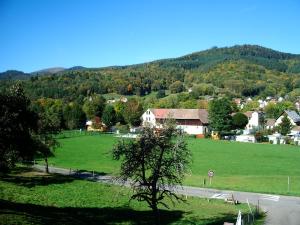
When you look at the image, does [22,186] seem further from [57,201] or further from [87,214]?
[87,214]

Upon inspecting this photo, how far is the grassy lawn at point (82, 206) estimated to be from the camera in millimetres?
23825

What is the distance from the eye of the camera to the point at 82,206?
99.7 ft

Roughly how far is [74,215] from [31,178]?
1737 cm

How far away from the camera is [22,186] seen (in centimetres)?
3631

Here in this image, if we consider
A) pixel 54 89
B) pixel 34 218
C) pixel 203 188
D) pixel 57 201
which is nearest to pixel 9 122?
pixel 57 201

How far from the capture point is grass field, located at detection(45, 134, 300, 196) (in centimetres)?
4585

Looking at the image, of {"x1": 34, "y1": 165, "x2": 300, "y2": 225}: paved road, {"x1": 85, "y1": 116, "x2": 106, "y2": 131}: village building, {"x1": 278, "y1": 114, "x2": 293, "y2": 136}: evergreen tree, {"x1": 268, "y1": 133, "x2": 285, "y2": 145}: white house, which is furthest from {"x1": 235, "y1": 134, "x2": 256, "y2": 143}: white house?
{"x1": 34, "y1": 165, "x2": 300, "y2": 225}: paved road

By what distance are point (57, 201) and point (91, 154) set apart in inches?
1589

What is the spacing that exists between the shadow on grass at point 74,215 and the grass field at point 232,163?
575 centimetres

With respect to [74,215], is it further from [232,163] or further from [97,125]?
[97,125]

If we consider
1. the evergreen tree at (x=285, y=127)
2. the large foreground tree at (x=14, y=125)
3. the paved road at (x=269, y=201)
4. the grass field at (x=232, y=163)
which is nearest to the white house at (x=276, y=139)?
the evergreen tree at (x=285, y=127)

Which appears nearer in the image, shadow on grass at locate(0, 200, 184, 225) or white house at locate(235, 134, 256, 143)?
shadow on grass at locate(0, 200, 184, 225)

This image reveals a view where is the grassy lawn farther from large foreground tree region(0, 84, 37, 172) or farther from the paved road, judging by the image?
large foreground tree region(0, 84, 37, 172)

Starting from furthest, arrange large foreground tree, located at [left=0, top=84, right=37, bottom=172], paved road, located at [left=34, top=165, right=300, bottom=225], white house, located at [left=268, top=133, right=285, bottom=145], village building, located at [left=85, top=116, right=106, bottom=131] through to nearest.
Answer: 1. village building, located at [left=85, top=116, right=106, bottom=131]
2. white house, located at [left=268, top=133, right=285, bottom=145]
3. paved road, located at [left=34, top=165, right=300, bottom=225]
4. large foreground tree, located at [left=0, top=84, right=37, bottom=172]
